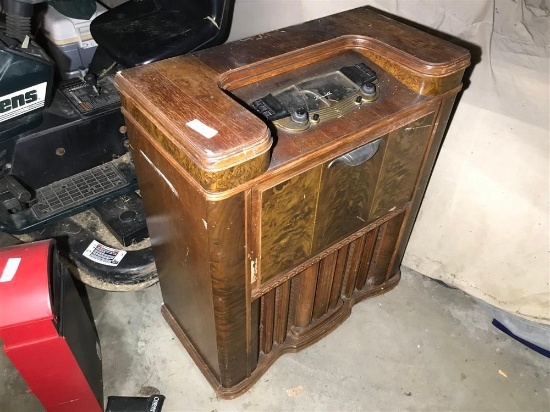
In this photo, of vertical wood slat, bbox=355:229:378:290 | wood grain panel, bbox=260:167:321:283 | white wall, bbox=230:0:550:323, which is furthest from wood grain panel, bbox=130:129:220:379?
white wall, bbox=230:0:550:323

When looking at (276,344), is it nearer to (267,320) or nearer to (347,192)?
(267,320)

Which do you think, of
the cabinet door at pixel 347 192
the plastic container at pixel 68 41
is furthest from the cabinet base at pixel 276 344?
the plastic container at pixel 68 41

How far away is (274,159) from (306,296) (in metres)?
0.56

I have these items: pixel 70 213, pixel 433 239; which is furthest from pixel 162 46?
pixel 433 239

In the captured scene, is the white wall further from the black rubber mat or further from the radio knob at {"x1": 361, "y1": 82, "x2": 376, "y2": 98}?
the black rubber mat

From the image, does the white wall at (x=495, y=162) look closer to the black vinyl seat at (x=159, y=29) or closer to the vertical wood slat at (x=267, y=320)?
the black vinyl seat at (x=159, y=29)

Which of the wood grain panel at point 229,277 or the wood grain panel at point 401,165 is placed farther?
the wood grain panel at point 401,165

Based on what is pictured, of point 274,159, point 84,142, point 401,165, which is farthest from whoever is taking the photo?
point 84,142

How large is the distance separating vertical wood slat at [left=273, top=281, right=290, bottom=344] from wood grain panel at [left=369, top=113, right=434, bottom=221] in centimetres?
30

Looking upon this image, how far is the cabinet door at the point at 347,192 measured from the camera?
968 millimetres

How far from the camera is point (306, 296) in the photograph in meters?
1.28

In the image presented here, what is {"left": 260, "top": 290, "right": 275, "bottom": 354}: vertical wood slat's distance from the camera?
1.17 m

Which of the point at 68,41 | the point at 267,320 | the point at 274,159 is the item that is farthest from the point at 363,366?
the point at 68,41

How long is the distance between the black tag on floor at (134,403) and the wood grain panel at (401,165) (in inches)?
31.2
